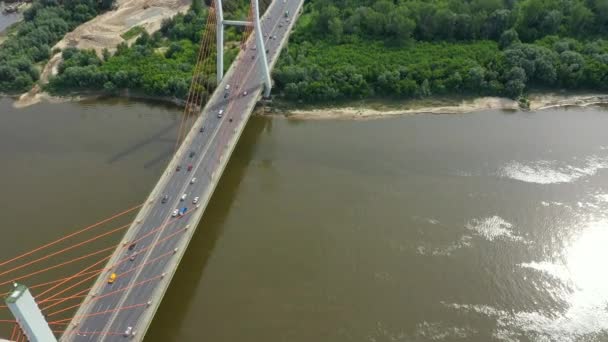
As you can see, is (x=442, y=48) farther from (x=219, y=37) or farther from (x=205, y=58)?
(x=205, y=58)

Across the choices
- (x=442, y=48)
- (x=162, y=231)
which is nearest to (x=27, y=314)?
(x=162, y=231)

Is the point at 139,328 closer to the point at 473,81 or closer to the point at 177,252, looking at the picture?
the point at 177,252

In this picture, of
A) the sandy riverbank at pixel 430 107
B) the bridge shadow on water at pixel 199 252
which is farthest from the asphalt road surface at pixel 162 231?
the sandy riverbank at pixel 430 107

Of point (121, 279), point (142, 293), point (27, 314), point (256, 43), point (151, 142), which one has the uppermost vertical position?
point (256, 43)

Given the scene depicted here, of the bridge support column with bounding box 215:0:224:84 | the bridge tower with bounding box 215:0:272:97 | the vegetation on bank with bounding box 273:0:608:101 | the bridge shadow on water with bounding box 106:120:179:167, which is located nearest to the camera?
the bridge shadow on water with bounding box 106:120:179:167

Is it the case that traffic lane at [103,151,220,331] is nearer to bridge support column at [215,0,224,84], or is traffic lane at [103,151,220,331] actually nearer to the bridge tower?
the bridge tower

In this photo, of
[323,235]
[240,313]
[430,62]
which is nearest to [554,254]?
[323,235]

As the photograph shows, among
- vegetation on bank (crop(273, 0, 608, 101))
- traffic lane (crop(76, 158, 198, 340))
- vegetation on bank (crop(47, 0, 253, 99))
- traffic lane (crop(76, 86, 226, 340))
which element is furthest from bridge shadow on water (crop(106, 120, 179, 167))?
vegetation on bank (crop(273, 0, 608, 101))
